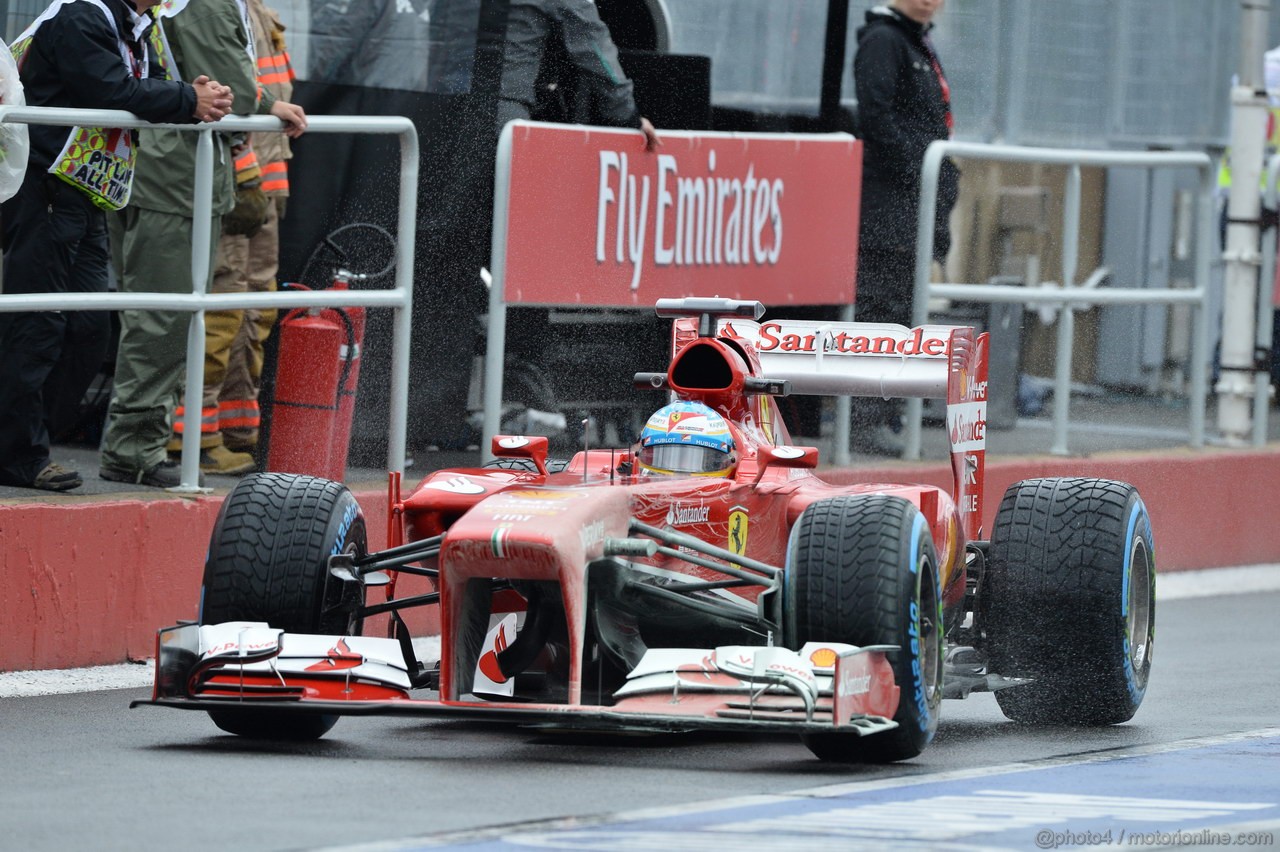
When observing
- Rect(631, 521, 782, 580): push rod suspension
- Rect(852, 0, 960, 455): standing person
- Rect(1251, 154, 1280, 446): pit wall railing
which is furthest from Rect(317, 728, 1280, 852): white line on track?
Rect(1251, 154, 1280, 446): pit wall railing

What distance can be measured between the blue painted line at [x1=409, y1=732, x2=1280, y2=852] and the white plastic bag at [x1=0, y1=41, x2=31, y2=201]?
3863 mm

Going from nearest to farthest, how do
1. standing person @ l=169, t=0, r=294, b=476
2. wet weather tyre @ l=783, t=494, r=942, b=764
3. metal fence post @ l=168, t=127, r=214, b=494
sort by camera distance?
wet weather tyre @ l=783, t=494, r=942, b=764 < metal fence post @ l=168, t=127, r=214, b=494 < standing person @ l=169, t=0, r=294, b=476

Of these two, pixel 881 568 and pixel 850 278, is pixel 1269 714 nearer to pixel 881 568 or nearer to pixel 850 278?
pixel 881 568

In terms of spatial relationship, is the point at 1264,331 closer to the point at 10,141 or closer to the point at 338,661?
the point at 10,141

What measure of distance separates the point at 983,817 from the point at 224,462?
4719mm

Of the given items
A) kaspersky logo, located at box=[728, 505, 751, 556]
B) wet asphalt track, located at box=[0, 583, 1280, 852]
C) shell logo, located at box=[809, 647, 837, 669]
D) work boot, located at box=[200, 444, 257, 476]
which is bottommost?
wet asphalt track, located at box=[0, 583, 1280, 852]

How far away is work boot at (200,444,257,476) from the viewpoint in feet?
33.3

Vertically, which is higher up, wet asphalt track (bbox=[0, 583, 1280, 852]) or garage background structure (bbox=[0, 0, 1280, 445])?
garage background structure (bbox=[0, 0, 1280, 445])

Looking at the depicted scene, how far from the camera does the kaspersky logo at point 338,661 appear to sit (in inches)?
284

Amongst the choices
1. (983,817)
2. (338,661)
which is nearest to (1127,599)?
(983,817)

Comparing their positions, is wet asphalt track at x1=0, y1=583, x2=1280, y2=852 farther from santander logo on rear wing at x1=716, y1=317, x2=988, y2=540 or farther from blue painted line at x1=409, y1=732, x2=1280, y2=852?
santander logo on rear wing at x1=716, y1=317, x2=988, y2=540

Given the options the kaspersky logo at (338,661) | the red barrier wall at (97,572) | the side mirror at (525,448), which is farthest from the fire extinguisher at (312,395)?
the kaspersky logo at (338,661)

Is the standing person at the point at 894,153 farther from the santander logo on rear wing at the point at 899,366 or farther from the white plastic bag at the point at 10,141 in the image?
the white plastic bag at the point at 10,141

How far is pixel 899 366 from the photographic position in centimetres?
896
